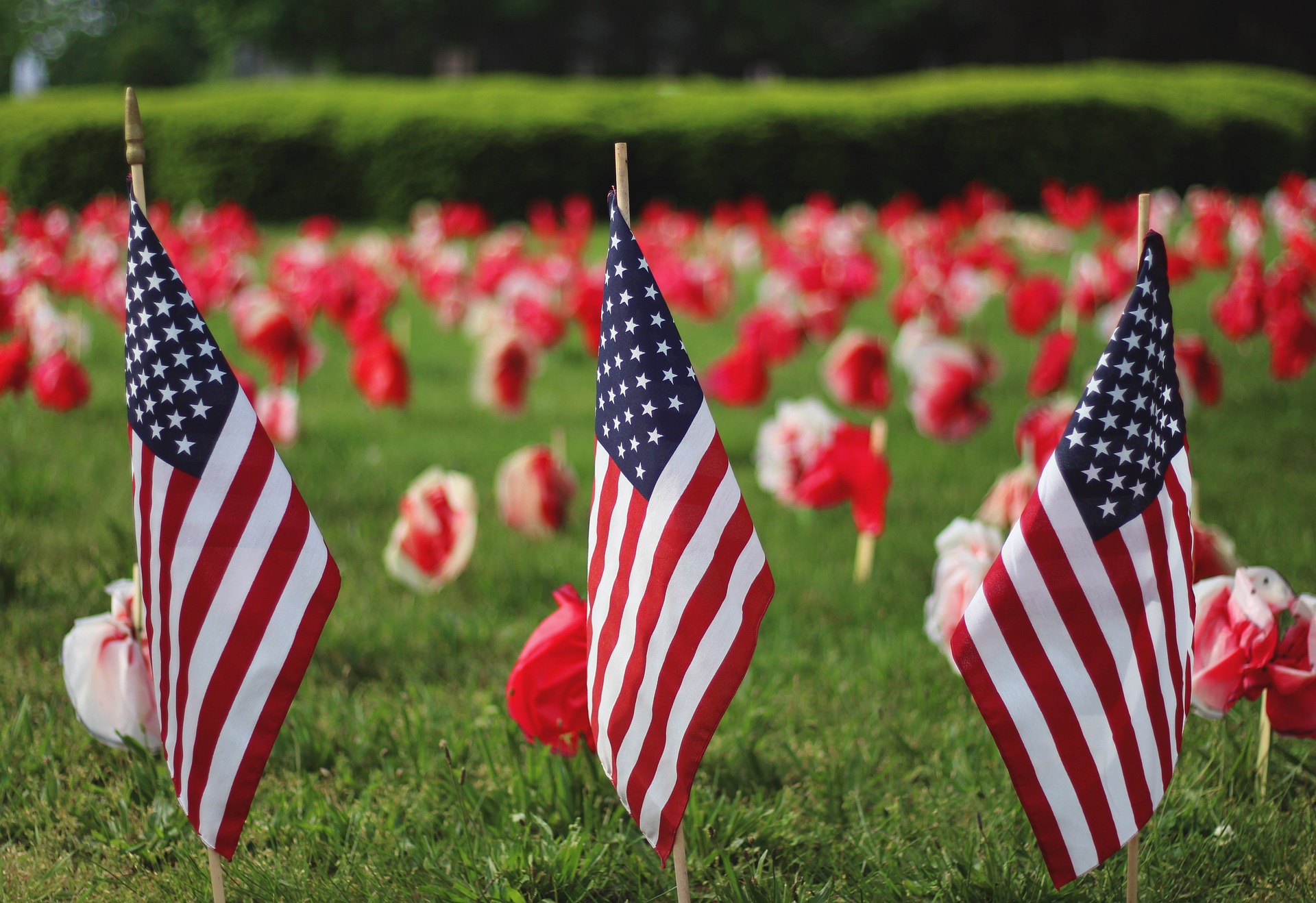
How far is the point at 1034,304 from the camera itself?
6.05 meters

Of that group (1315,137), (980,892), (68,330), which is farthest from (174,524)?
(1315,137)

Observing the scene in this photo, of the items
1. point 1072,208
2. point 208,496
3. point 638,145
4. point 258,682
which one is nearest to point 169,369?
point 208,496

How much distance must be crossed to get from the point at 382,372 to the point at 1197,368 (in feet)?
10.7

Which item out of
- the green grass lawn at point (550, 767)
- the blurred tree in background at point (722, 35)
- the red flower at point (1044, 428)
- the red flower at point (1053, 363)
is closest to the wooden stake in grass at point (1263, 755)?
the green grass lawn at point (550, 767)

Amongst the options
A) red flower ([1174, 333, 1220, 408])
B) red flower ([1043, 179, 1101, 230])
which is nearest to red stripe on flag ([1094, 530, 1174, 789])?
red flower ([1174, 333, 1220, 408])

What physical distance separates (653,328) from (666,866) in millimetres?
1052

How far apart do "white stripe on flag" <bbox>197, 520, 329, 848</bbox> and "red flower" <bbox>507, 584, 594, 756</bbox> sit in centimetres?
43

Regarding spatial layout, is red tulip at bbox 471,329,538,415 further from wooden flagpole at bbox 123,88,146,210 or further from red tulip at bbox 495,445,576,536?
wooden flagpole at bbox 123,88,146,210

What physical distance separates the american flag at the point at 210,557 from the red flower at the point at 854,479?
181 centimetres

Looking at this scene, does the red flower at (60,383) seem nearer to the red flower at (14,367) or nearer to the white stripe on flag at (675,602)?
the red flower at (14,367)

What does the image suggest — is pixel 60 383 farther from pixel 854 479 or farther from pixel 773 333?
pixel 854 479

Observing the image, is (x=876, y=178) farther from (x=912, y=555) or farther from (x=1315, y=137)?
(x=912, y=555)

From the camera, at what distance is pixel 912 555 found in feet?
13.3

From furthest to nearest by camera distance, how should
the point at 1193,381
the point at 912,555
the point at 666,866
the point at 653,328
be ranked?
the point at 1193,381 < the point at 912,555 < the point at 666,866 < the point at 653,328
